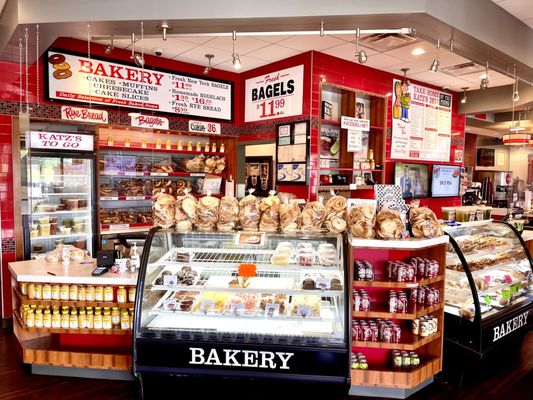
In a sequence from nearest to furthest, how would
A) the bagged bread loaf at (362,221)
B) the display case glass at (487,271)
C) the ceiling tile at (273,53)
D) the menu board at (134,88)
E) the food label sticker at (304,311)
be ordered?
the food label sticker at (304,311) < the bagged bread loaf at (362,221) < the display case glass at (487,271) < the menu board at (134,88) < the ceiling tile at (273,53)

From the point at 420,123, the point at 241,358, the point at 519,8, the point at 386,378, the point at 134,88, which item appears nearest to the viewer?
the point at 241,358

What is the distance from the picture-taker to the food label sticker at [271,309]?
2.59 meters

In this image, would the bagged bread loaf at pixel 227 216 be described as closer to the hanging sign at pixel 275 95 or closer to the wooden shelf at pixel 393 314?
the wooden shelf at pixel 393 314

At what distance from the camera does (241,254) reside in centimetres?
290

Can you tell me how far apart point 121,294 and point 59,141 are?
2.29 m

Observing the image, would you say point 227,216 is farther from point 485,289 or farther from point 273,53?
point 273,53

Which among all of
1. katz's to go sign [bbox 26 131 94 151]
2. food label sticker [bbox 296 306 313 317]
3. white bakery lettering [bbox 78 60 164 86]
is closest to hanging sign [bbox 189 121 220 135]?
white bakery lettering [bbox 78 60 164 86]

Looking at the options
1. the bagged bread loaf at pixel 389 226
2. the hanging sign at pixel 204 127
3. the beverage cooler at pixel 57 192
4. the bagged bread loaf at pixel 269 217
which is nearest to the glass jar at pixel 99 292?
the bagged bread loaf at pixel 269 217

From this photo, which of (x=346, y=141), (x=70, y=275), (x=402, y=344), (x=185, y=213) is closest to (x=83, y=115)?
(x=70, y=275)

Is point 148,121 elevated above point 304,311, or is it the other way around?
point 148,121

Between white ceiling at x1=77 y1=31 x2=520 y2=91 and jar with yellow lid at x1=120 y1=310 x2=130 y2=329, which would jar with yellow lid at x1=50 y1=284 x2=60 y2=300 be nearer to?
jar with yellow lid at x1=120 y1=310 x2=130 y2=329

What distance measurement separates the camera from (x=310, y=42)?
5.18 metres

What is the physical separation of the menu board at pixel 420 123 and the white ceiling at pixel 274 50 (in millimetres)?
577

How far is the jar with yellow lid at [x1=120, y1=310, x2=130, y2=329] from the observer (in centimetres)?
331
